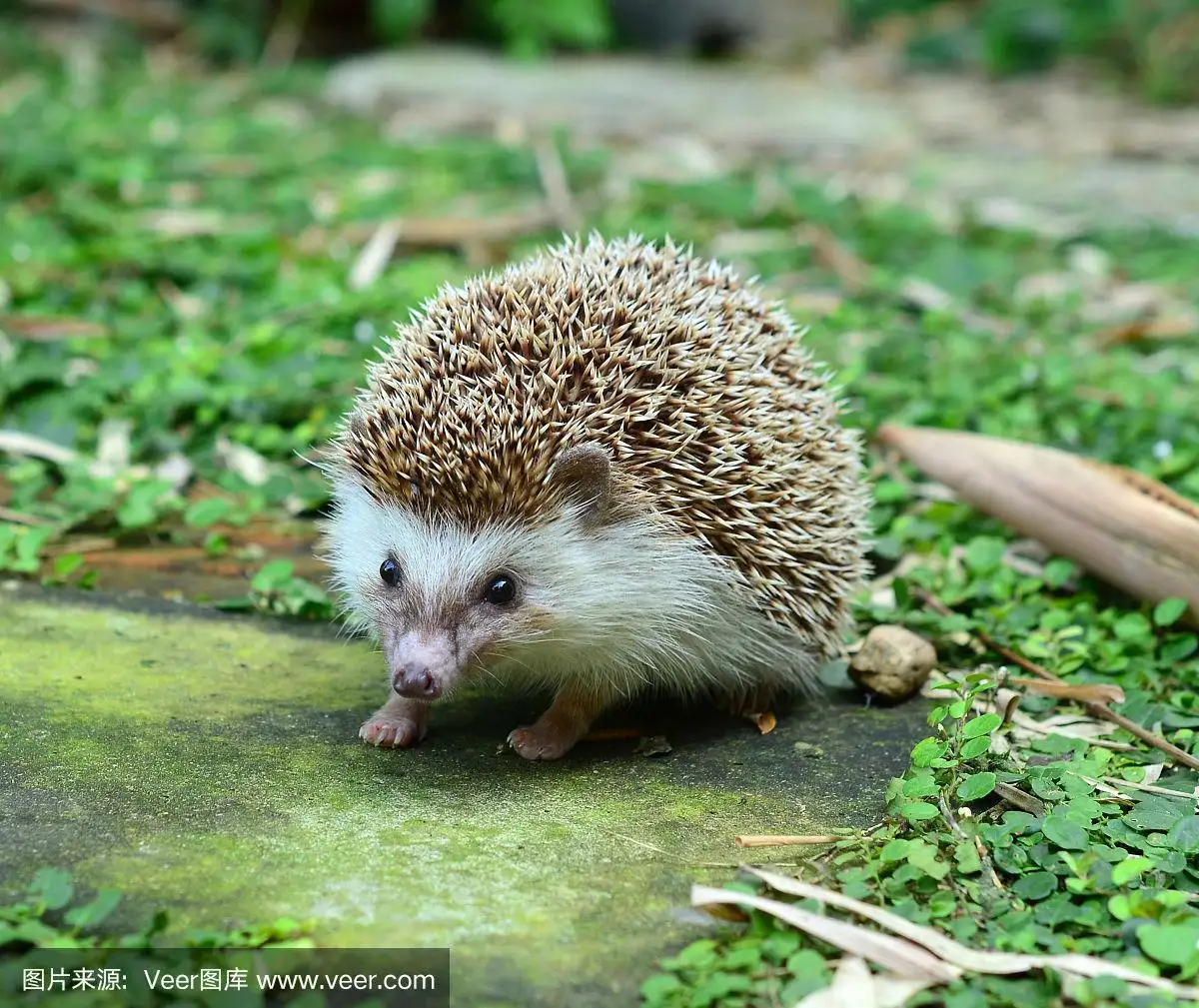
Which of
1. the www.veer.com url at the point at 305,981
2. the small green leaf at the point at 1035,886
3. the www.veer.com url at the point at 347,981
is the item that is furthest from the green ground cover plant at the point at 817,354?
A: the www.veer.com url at the point at 347,981

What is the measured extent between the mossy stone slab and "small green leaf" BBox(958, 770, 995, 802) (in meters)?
0.25

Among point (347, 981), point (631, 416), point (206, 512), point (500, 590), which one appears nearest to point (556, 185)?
point (206, 512)

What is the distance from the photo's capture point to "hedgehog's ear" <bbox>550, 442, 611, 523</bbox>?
3.99 metres

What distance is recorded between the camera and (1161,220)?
33.6 ft

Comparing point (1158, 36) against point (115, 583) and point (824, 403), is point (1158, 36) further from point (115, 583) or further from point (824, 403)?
point (115, 583)

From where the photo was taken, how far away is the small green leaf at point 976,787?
3674 millimetres

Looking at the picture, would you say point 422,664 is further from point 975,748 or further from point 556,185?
point 556,185

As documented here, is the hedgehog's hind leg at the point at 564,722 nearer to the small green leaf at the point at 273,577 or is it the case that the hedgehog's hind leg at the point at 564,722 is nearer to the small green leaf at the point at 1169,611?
the small green leaf at the point at 273,577

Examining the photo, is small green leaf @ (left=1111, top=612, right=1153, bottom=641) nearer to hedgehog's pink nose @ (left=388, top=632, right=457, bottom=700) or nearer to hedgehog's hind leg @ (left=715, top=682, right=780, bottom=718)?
hedgehog's hind leg @ (left=715, top=682, right=780, bottom=718)

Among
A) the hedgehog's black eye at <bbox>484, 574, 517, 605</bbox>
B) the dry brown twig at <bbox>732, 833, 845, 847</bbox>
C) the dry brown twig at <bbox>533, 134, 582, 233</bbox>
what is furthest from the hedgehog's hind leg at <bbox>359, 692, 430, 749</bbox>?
the dry brown twig at <bbox>533, 134, 582, 233</bbox>

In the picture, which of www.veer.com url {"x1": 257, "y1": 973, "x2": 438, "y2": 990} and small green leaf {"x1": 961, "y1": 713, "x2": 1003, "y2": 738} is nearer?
www.veer.com url {"x1": 257, "y1": 973, "x2": 438, "y2": 990}

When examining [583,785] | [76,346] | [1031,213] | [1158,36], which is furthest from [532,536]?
[1158,36]

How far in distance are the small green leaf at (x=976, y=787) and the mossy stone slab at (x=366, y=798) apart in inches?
10.0

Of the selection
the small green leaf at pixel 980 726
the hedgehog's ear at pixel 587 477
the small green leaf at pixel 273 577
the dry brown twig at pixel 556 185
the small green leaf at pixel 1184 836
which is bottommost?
the small green leaf at pixel 273 577
